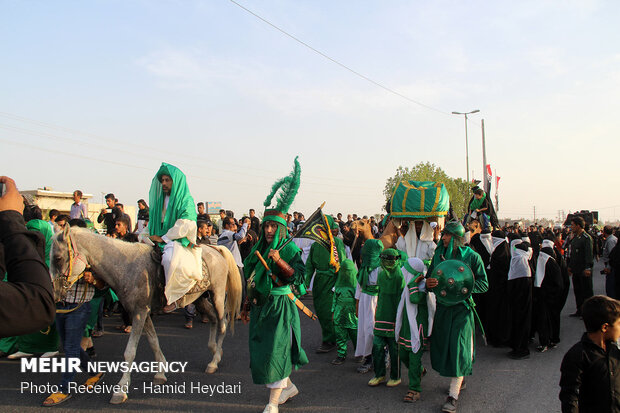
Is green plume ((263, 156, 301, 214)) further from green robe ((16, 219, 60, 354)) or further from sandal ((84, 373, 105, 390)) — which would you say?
green robe ((16, 219, 60, 354))

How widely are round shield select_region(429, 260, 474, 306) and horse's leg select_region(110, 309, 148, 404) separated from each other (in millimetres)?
3635

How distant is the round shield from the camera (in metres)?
4.98

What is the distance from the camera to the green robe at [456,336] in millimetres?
4941

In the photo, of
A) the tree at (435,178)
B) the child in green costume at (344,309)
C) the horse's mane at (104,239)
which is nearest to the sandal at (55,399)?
the horse's mane at (104,239)

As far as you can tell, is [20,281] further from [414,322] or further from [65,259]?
[414,322]

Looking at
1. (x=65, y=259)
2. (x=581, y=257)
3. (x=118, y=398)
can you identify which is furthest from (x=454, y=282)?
(x=581, y=257)

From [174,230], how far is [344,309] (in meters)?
2.73

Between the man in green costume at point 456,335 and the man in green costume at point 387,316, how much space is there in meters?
0.69

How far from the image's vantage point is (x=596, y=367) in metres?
2.71

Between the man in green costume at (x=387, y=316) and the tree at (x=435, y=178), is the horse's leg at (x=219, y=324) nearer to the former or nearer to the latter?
the man in green costume at (x=387, y=316)

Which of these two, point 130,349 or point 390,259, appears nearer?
point 130,349

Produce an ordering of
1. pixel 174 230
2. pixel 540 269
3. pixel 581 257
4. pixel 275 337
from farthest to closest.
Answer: pixel 581 257
pixel 540 269
pixel 174 230
pixel 275 337

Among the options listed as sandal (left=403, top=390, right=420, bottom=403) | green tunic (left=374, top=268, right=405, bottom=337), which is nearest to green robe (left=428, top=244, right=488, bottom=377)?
sandal (left=403, top=390, right=420, bottom=403)

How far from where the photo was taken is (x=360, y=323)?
647 cm
